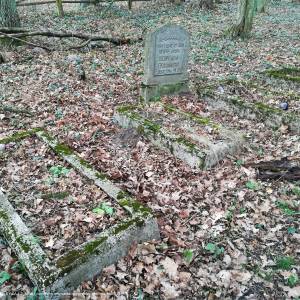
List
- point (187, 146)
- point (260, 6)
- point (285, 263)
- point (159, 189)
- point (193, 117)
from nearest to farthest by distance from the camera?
point (285, 263) → point (159, 189) → point (187, 146) → point (193, 117) → point (260, 6)

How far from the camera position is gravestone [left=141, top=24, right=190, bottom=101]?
639 cm

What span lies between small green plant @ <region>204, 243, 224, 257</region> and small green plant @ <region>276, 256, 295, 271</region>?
0.59 metres

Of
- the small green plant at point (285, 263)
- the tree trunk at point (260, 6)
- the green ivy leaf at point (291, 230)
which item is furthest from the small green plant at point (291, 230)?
the tree trunk at point (260, 6)

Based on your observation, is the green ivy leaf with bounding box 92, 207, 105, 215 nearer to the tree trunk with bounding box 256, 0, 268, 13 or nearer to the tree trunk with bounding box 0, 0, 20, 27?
the tree trunk with bounding box 0, 0, 20, 27

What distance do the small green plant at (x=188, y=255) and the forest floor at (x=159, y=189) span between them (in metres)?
0.01

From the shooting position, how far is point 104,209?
3684 millimetres

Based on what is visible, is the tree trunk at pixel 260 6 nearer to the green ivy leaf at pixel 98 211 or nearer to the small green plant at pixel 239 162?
the small green plant at pixel 239 162

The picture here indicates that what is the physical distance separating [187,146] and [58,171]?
192cm

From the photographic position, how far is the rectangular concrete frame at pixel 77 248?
2.85 metres

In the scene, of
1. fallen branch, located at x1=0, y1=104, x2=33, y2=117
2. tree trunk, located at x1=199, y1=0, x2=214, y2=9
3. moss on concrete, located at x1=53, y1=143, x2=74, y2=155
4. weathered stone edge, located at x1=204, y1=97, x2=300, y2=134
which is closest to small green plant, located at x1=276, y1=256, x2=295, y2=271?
weathered stone edge, located at x1=204, y1=97, x2=300, y2=134

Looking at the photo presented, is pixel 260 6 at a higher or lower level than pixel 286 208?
higher

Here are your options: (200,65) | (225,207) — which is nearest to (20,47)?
(200,65)

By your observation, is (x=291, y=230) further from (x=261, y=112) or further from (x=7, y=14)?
(x=7, y=14)

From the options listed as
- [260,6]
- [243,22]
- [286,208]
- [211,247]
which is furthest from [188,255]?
[260,6]
